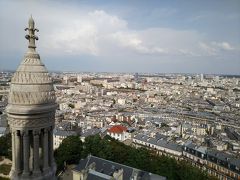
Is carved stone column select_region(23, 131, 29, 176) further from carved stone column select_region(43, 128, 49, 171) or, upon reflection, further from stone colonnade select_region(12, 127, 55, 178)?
carved stone column select_region(43, 128, 49, 171)

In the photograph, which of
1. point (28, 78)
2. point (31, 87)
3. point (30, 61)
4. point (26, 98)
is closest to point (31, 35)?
point (30, 61)

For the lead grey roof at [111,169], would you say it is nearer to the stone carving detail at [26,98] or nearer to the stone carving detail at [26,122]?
the stone carving detail at [26,122]

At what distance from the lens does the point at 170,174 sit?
33.4 m

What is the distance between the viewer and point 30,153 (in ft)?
31.2

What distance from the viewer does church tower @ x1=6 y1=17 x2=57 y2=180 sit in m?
9.20

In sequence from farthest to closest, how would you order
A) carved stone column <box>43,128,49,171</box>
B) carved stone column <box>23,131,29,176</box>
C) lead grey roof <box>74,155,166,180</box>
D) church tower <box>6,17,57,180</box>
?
lead grey roof <box>74,155,166,180</box>
carved stone column <box>43,128,49,171</box>
church tower <box>6,17,57,180</box>
carved stone column <box>23,131,29,176</box>

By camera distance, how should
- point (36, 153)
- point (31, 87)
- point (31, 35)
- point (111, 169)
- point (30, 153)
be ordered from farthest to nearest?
point (111, 169) → point (31, 35) → point (30, 153) → point (31, 87) → point (36, 153)

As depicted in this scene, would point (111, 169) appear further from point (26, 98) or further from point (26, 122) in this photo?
point (26, 98)

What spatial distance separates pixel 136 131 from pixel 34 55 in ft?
184

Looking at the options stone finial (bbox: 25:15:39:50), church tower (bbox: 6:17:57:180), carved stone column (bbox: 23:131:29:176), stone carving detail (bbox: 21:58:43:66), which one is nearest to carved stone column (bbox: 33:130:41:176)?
church tower (bbox: 6:17:57:180)

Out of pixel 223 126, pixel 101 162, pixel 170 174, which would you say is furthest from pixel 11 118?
pixel 223 126

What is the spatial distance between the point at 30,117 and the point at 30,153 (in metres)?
1.42

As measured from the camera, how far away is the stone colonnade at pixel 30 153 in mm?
9148

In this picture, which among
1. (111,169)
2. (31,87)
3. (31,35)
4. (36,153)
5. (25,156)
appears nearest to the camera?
(25,156)
